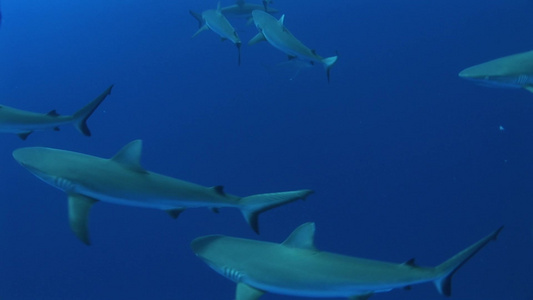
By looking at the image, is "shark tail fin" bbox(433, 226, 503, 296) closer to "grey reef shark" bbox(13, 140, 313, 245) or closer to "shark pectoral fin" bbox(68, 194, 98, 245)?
"grey reef shark" bbox(13, 140, 313, 245)

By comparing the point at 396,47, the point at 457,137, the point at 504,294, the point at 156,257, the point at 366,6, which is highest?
the point at 366,6

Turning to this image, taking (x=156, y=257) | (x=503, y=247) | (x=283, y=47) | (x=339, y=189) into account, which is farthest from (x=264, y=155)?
(x=503, y=247)

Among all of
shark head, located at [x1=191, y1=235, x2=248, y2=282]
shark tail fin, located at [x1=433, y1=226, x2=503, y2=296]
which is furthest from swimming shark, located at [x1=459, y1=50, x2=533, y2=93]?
shark head, located at [x1=191, y1=235, x2=248, y2=282]

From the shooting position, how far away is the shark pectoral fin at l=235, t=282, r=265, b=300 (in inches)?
107

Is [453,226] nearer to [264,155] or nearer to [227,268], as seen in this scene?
[264,155]

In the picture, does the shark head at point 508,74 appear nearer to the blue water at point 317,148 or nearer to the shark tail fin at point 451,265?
the shark tail fin at point 451,265

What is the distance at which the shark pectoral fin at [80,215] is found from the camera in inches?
109

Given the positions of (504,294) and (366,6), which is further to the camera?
(366,6)

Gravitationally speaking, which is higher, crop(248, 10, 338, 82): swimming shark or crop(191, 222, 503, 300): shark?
crop(248, 10, 338, 82): swimming shark

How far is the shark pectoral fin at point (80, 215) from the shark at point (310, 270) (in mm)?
653

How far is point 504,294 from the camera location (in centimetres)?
607

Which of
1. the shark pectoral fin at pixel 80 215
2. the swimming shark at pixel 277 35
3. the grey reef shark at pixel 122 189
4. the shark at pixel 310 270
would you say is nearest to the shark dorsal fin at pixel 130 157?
the grey reef shark at pixel 122 189

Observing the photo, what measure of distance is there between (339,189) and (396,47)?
213 centimetres

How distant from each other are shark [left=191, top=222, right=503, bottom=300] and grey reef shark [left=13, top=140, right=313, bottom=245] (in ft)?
0.81
